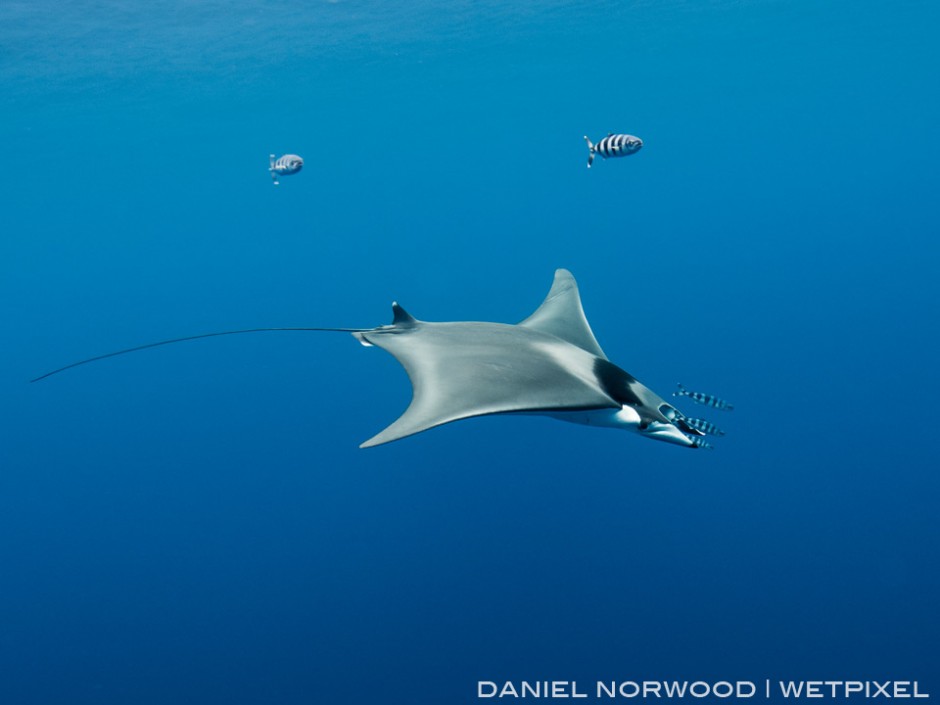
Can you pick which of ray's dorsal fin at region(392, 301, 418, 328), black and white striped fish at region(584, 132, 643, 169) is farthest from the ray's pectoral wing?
black and white striped fish at region(584, 132, 643, 169)

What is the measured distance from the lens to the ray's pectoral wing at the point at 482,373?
3.20m

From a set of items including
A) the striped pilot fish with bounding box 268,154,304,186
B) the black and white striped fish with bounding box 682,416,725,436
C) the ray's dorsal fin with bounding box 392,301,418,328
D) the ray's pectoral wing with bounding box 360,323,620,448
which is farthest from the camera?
the striped pilot fish with bounding box 268,154,304,186

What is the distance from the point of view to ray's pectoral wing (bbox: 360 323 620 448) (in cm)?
320

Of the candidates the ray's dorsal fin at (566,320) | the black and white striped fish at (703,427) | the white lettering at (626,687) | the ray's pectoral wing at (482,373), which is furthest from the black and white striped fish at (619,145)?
the white lettering at (626,687)

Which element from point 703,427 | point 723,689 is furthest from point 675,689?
point 703,427

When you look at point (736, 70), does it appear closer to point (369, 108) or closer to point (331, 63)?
point (369, 108)

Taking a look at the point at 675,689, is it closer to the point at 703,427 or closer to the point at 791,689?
the point at 791,689

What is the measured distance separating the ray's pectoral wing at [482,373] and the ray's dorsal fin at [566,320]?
0.47m

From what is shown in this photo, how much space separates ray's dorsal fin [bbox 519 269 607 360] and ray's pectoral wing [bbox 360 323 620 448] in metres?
0.47

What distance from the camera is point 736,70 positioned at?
43.3 meters

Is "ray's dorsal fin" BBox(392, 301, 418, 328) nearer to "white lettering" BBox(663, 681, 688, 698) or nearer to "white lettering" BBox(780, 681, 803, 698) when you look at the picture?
"white lettering" BBox(663, 681, 688, 698)

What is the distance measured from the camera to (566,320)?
211 inches

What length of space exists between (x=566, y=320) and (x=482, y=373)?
1825mm

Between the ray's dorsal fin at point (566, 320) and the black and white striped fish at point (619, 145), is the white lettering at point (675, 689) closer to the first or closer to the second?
the ray's dorsal fin at point (566, 320)
